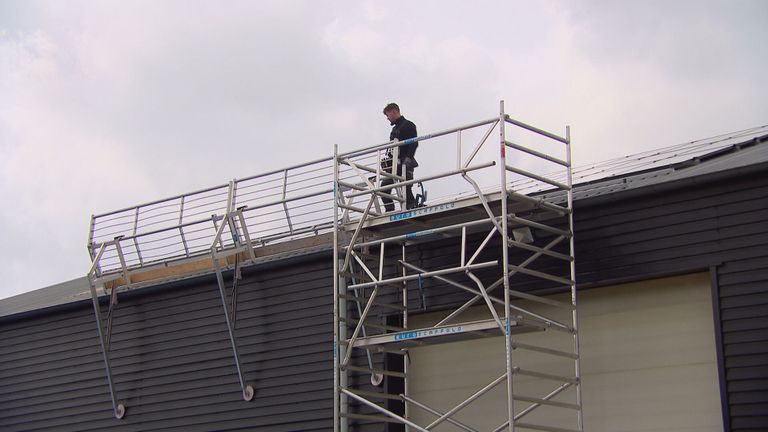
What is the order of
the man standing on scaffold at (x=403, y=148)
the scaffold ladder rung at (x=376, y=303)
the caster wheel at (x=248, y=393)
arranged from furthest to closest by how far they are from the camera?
the caster wheel at (x=248, y=393), the man standing on scaffold at (x=403, y=148), the scaffold ladder rung at (x=376, y=303)

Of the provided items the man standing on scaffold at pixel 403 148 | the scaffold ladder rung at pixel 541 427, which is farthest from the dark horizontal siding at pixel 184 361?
the scaffold ladder rung at pixel 541 427

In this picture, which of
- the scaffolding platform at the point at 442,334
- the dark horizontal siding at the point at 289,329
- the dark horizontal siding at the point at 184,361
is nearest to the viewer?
the dark horizontal siding at the point at 289,329

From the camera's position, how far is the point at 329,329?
1645cm

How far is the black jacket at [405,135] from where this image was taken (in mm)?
15758

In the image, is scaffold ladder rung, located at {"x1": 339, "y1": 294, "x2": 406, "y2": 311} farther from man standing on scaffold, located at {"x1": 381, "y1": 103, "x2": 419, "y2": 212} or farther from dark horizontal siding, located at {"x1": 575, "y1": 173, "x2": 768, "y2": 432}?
dark horizontal siding, located at {"x1": 575, "y1": 173, "x2": 768, "y2": 432}

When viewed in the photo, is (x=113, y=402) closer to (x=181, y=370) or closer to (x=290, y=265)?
(x=181, y=370)

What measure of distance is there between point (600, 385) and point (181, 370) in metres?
7.53

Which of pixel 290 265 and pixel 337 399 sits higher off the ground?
pixel 290 265

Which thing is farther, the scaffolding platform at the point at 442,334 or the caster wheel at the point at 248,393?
A: the caster wheel at the point at 248,393

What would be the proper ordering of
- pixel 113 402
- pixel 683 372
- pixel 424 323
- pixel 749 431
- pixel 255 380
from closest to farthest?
pixel 749 431, pixel 683 372, pixel 424 323, pixel 255 380, pixel 113 402

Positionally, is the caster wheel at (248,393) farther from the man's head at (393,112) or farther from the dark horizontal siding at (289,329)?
the man's head at (393,112)

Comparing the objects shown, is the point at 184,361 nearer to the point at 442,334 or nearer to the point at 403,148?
the point at 403,148

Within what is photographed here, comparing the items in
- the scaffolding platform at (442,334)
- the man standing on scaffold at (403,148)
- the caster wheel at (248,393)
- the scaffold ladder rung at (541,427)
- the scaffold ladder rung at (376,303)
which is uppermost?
the man standing on scaffold at (403,148)

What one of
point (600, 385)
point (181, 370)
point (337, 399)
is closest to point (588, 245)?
point (600, 385)
